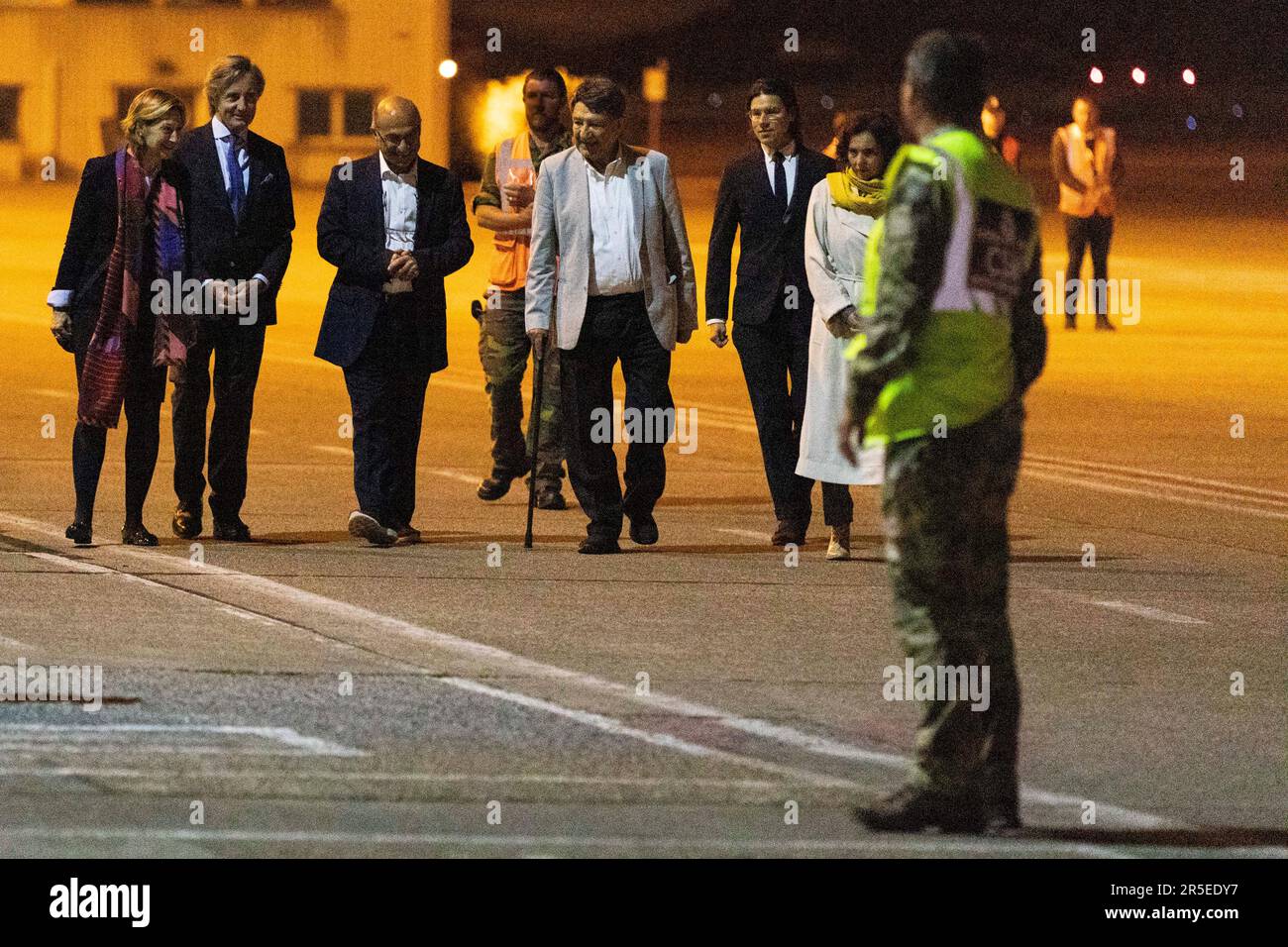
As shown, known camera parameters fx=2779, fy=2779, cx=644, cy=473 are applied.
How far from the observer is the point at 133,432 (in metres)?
11.5

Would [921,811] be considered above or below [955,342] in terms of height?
below

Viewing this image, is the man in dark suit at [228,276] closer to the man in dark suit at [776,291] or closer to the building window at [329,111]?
the man in dark suit at [776,291]

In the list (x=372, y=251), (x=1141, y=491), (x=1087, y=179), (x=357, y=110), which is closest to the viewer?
(x=372, y=251)

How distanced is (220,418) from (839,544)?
2.67m

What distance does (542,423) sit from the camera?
1319 centimetres

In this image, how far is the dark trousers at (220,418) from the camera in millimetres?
11633

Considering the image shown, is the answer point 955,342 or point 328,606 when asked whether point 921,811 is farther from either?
point 328,606

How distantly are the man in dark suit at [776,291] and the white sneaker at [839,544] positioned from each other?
1.18 feet

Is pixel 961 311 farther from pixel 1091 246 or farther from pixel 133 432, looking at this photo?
pixel 1091 246

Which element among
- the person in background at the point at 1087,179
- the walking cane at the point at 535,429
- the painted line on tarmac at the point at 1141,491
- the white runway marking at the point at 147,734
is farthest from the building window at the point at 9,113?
the white runway marking at the point at 147,734

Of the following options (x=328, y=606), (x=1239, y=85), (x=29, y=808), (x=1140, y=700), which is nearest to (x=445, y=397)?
(x=328, y=606)

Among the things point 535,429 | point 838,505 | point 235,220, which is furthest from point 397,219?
point 838,505

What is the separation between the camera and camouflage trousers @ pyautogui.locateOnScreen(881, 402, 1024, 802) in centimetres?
670
